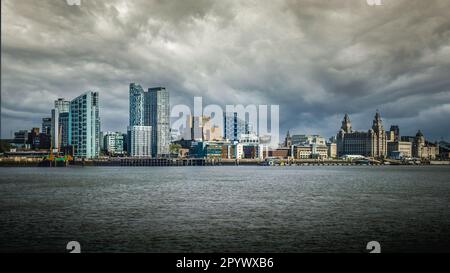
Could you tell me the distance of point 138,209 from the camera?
37406 millimetres

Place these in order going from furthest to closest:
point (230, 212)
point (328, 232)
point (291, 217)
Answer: point (230, 212) → point (291, 217) → point (328, 232)

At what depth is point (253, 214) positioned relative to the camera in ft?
112

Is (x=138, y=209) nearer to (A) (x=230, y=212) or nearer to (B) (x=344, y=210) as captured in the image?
(A) (x=230, y=212)

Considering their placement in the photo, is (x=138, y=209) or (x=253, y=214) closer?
(x=253, y=214)

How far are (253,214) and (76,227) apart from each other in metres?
13.1

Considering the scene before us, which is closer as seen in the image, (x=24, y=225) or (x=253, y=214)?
(x=24, y=225)

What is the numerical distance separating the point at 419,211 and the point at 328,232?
13635 mm
